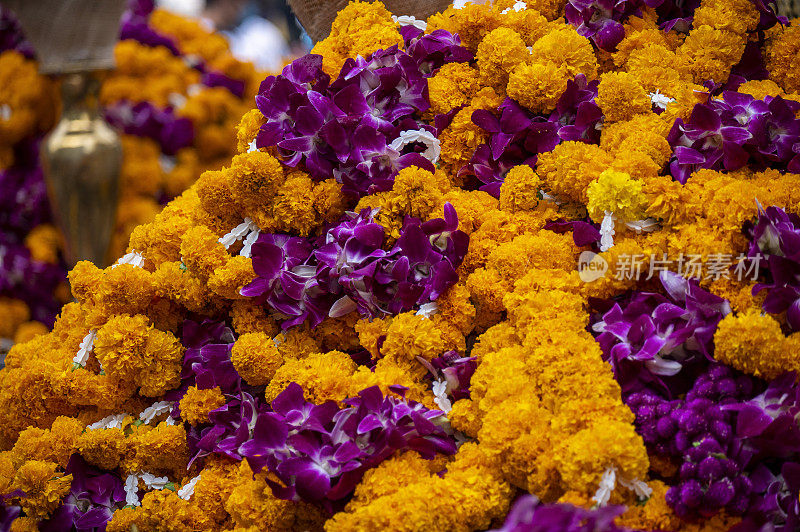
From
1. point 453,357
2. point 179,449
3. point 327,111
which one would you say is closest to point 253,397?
point 179,449

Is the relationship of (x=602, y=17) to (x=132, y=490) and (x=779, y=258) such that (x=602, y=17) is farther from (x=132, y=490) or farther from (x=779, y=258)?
(x=132, y=490)

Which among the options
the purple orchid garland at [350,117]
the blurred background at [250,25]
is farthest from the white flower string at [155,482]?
the blurred background at [250,25]

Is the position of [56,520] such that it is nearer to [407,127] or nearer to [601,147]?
[407,127]

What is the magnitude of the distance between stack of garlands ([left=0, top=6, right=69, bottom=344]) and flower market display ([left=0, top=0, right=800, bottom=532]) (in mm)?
1242

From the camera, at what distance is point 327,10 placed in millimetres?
1419

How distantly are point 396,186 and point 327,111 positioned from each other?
0.16 m

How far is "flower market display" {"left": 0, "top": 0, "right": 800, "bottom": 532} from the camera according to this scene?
0.78m

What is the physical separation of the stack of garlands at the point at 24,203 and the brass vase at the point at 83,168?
626 mm

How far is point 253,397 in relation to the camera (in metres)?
1.03

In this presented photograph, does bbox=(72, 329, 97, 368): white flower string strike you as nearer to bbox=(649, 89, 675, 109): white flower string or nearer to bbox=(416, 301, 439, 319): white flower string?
bbox=(416, 301, 439, 319): white flower string

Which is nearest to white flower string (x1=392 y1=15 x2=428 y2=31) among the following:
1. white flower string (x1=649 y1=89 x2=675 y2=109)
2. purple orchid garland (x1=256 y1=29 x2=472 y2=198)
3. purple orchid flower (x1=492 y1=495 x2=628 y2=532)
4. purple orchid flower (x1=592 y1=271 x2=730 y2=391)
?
purple orchid garland (x1=256 y1=29 x2=472 y2=198)

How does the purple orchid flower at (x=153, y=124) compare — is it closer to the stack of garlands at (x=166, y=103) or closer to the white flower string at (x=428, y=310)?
the stack of garlands at (x=166, y=103)

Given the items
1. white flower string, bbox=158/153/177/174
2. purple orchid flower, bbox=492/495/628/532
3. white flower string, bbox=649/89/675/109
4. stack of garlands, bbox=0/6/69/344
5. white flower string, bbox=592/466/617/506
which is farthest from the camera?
white flower string, bbox=158/153/177/174

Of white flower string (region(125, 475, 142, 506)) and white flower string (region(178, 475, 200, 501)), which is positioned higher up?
white flower string (region(178, 475, 200, 501))
